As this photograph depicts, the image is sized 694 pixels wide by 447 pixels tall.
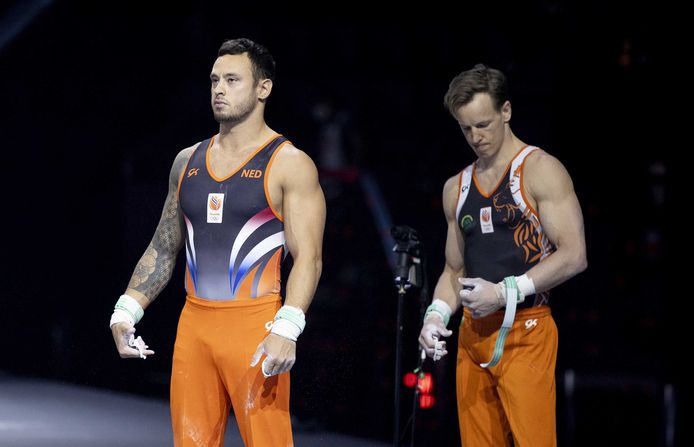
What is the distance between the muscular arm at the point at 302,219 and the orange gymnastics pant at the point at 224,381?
16cm

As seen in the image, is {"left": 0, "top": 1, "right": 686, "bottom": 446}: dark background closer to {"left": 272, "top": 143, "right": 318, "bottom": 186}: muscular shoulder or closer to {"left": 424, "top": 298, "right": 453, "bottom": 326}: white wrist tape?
{"left": 424, "top": 298, "right": 453, "bottom": 326}: white wrist tape

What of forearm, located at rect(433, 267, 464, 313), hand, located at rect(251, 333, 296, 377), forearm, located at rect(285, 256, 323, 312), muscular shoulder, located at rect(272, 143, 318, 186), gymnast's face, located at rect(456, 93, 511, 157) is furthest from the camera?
forearm, located at rect(433, 267, 464, 313)

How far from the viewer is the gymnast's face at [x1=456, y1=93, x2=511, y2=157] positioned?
3629 millimetres

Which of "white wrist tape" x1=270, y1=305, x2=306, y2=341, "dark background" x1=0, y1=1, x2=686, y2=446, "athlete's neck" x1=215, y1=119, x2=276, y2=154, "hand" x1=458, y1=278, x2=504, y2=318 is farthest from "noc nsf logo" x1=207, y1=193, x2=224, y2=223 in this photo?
Answer: "dark background" x1=0, y1=1, x2=686, y2=446

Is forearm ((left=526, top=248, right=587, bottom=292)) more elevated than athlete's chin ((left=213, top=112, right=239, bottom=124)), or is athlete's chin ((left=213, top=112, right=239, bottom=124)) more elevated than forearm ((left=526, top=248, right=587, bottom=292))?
athlete's chin ((left=213, top=112, right=239, bottom=124))

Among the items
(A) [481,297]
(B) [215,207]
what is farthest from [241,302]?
(A) [481,297]

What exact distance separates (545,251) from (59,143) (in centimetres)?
508

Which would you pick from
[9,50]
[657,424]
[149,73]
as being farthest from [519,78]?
[9,50]

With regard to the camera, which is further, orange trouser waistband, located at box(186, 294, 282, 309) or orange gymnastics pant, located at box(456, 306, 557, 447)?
orange gymnastics pant, located at box(456, 306, 557, 447)

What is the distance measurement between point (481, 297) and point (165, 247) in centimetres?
113

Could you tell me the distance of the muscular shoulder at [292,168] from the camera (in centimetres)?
320

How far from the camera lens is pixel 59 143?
300 inches

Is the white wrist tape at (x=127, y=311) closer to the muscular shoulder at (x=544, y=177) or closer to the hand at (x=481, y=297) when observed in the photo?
the hand at (x=481, y=297)

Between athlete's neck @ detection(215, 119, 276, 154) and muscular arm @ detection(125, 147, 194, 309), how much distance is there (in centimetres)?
19
